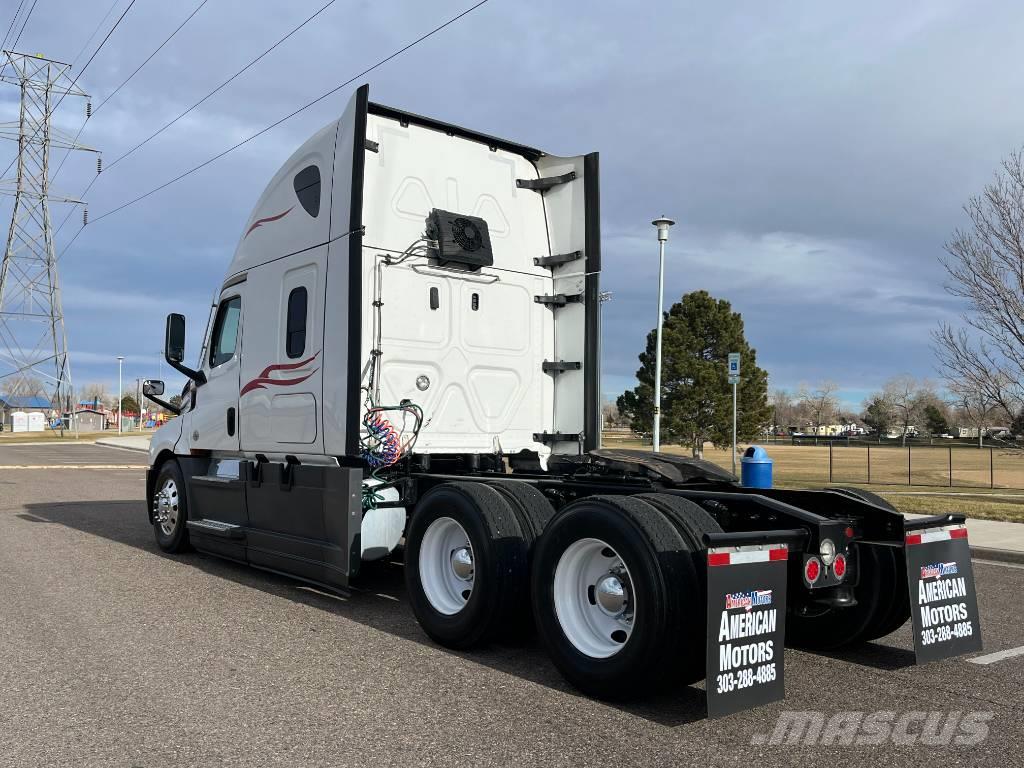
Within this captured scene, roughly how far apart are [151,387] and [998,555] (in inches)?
366

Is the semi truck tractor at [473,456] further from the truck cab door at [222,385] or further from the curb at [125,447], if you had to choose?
the curb at [125,447]

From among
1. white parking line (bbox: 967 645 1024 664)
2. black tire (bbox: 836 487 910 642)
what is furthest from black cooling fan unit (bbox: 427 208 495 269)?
white parking line (bbox: 967 645 1024 664)

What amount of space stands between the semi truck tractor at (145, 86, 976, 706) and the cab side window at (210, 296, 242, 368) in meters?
0.03

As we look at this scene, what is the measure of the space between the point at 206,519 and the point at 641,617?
558 centimetres

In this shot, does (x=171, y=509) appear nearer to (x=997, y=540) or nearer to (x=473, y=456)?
(x=473, y=456)

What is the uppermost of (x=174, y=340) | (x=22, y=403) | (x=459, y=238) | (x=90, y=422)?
(x=22, y=403)

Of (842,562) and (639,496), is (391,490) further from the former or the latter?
(842,562)

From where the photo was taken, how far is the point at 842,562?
15.5 ft

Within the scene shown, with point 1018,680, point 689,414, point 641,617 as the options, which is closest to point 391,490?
point 641,617

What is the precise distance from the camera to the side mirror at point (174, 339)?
8516mm

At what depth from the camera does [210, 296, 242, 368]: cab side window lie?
27.4 ft

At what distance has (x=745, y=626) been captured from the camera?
13.5ft

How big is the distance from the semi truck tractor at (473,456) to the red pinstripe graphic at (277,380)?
1.0 inches

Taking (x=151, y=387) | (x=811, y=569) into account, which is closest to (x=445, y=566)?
(x=811, y=569)
